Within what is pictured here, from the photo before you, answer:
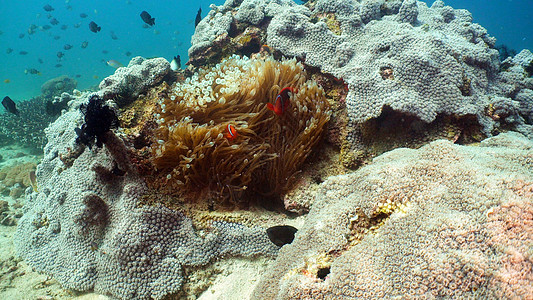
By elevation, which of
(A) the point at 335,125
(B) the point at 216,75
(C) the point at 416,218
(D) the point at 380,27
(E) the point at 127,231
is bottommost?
(C) the point at 416,218

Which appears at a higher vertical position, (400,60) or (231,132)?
(400,60)

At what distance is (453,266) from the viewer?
132cm

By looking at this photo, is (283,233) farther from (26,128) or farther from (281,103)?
(26,128)

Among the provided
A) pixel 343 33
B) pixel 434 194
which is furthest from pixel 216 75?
pixel 434 194

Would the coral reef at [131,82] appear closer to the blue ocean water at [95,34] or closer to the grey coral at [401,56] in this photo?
the grey coral at [401,56]

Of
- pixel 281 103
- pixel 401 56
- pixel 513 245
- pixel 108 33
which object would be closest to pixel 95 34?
pixel 108 33

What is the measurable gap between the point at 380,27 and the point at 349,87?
58.6 inches

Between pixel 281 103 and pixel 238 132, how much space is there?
1.82 feet

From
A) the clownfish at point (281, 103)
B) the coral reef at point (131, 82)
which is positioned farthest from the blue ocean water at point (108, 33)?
the clownfish at point (281, 103)

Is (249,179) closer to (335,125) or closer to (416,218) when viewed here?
(335,125)

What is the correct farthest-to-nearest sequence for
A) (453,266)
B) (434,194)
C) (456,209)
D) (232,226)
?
(232,226) < (434,194) < (456,209) < (453,266)

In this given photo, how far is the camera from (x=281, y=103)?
9.89 ft

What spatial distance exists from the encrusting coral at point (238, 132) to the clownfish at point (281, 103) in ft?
0.31

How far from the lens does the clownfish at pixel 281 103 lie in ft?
9.84
